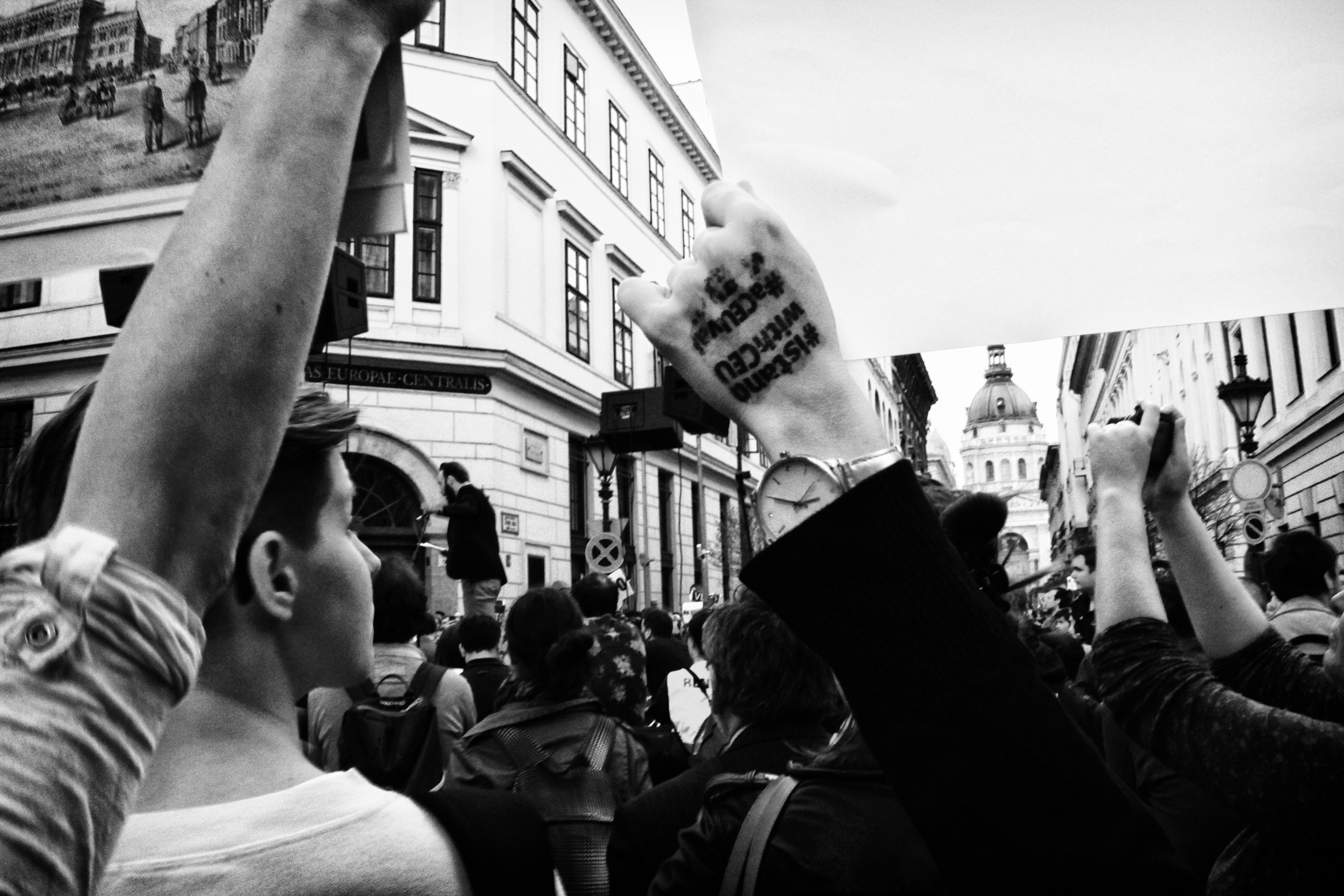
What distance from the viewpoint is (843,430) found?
2.97 feet

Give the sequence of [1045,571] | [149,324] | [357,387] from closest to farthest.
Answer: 1. [149,324]
2. [1045,571]
3. [357,387]

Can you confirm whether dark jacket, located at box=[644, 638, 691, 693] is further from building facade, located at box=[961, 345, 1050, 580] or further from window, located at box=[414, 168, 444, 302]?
building facade, located at box=[961, 345, 1050, 580]

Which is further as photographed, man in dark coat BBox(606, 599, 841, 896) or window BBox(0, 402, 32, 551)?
window BBox(0, 402, 32, 551)

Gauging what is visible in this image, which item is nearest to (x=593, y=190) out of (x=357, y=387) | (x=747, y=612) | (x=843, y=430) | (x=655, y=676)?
(x=357, y=387)

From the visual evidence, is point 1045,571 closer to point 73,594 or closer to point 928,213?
point 928,213

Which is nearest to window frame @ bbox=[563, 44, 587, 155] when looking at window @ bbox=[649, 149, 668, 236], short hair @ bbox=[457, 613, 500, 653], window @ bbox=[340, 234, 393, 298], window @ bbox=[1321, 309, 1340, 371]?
window @ bbox=[649, 149, 668, 236]

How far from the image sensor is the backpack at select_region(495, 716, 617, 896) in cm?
331

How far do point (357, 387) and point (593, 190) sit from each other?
9016mm

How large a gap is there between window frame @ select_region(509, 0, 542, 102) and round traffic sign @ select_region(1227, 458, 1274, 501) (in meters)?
14.6

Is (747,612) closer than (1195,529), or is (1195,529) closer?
(1195,529)

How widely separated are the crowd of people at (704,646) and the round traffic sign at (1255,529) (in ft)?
34.9

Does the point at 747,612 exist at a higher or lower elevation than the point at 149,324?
lower

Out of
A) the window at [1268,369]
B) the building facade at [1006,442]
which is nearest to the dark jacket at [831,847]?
the window at [1268,369]

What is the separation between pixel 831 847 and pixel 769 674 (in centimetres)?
94
